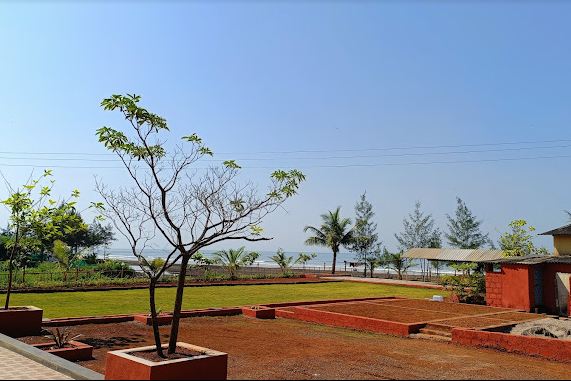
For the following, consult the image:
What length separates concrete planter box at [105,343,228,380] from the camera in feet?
22.0

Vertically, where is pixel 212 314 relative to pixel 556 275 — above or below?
below

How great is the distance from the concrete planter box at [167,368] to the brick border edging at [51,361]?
1.26 feet

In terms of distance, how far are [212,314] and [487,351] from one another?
8.89 meters

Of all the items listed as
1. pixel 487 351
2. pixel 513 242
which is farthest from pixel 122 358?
pixel 513 242

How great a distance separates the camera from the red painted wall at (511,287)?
19.4 m

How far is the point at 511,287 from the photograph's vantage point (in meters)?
20.1

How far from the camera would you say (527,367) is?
10336mm

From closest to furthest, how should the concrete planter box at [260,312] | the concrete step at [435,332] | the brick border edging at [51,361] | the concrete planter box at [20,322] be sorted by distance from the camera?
the brick border edging at [51,361]
the concrete planter box at [20,322]
the concrete step at [435,332]
the concrete planter box at [260,312]

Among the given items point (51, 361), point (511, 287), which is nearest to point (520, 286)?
point (511, 287)

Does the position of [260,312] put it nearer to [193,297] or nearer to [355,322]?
[355,322]

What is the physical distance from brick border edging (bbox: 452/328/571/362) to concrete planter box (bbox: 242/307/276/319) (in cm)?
658

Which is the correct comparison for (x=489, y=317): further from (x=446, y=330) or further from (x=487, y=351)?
(x=487, y=351)

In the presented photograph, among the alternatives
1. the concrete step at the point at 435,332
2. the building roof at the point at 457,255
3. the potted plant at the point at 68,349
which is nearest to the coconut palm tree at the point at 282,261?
the building roof at the point at 457,255

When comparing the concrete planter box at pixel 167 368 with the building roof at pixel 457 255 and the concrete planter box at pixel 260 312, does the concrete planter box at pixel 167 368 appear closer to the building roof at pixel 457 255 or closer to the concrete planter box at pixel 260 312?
the concrete planter box at pixel 260 312
